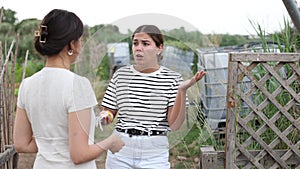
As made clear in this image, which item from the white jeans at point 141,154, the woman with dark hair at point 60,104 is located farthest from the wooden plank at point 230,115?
the woman with dark hair at point 60,104

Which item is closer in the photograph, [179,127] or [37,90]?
[37,90]

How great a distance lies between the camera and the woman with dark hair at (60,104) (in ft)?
4.06

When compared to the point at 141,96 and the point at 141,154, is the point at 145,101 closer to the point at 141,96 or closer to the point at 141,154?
the point at 141,96

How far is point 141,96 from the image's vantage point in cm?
134

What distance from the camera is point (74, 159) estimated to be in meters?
1.26

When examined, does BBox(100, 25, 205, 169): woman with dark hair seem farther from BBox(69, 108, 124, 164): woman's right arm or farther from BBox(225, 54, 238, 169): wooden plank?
BBox(225, 54, 238, 169): wooden plank

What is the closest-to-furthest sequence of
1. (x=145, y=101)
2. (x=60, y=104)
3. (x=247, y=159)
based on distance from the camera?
(x=60, y=104) < (x=145, y=101) < (x=247, y=159)

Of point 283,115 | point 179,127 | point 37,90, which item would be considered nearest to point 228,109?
point 283,115

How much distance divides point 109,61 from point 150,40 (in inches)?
6.2

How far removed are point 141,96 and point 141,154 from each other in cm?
A: 19

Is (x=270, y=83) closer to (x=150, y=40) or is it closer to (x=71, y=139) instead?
(x=150, y=40)

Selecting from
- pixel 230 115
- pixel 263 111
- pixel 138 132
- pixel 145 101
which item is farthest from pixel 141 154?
pixel 263 111

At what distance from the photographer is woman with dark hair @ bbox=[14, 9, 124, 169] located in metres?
1.24

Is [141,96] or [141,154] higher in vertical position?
[141,96]
